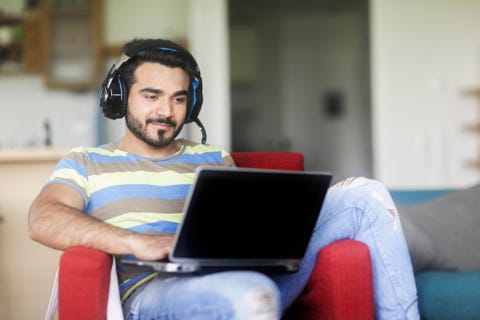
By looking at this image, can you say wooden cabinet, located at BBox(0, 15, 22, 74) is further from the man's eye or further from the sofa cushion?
the man's eye

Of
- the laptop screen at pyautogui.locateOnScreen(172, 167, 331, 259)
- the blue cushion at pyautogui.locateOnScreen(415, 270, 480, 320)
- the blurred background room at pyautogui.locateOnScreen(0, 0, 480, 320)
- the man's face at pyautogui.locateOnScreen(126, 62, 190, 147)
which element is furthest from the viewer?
the blurred background room at pyautogui.locateOnScreen(0, 0, 480, 320)

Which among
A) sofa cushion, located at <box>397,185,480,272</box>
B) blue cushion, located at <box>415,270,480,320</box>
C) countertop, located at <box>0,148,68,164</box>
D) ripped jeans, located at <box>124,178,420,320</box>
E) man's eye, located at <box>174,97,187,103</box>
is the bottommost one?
blue cushion, located at <box>415,270,480,320</box>

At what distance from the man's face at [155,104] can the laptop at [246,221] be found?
391mm

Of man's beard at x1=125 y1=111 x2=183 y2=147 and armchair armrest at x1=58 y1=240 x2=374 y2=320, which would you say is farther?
man's beard at x1=125 y1=111 x2=183 y2=147

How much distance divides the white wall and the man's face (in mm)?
3959

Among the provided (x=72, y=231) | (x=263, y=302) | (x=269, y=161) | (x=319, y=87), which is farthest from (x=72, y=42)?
(x=263, y=302)

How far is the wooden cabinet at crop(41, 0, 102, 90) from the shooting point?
585 centimetres

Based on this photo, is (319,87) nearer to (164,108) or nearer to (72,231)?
(164,108)

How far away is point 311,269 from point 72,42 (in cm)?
436

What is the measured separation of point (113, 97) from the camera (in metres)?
2.06

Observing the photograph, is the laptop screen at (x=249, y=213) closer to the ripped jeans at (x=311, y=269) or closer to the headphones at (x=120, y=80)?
A: the ripped jeans at (x=311, y=269)

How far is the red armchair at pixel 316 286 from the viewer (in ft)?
5.51

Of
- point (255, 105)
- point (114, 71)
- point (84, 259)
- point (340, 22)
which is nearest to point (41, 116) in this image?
point (255, 105)

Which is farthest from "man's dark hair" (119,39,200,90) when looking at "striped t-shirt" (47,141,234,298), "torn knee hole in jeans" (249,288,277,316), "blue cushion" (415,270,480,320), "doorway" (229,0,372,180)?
"doorway" (229,0,372,180)
